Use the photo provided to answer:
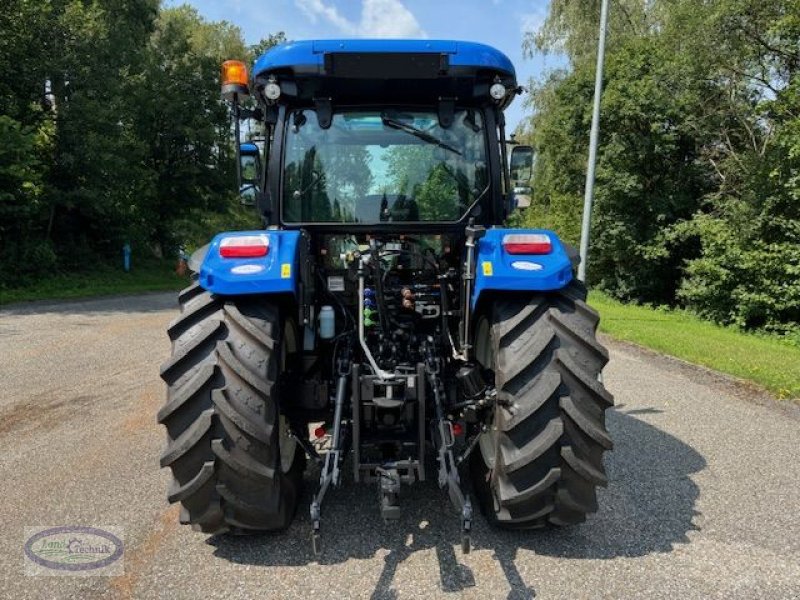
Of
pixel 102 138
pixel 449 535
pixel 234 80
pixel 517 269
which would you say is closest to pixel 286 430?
pixel 449 535

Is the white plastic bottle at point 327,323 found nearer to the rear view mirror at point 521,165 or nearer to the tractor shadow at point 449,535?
the tractor shadow at point 449,535

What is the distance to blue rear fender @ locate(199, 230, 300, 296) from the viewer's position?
294 centimetres

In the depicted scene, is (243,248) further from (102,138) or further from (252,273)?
(102,138)

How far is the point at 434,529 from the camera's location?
3211 mm

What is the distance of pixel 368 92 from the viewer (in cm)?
354

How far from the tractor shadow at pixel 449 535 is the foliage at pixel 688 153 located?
11.2 m

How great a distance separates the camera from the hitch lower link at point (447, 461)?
8.45ft

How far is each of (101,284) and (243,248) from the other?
1702cm

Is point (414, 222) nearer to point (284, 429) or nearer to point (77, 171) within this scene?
point (284, 429)

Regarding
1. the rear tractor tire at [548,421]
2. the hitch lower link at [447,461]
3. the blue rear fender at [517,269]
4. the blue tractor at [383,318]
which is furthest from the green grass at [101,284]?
the rear tractor tire at [548,421]

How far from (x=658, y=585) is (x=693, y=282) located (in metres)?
14.5

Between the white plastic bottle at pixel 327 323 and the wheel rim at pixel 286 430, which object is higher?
the white plastic bottle at pixel 327 323

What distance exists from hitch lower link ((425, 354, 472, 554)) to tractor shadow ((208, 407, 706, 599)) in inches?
10.9

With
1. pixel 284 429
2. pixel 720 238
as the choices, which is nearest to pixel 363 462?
pixel 284 429
